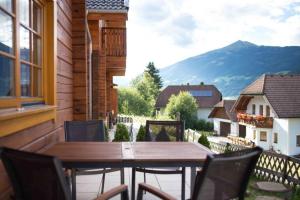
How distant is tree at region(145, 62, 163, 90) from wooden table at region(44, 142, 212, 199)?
50940 millimetres

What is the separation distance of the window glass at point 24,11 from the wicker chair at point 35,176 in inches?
48.1

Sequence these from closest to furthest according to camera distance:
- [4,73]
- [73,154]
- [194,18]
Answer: [4,73] < [73,154] < [194,18]

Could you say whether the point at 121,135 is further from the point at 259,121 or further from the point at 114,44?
the point at 259,121

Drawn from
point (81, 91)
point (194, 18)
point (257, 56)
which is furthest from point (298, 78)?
point (257, 56)

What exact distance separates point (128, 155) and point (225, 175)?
948mm

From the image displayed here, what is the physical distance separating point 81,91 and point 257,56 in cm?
15693

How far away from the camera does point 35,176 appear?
1.55 meters

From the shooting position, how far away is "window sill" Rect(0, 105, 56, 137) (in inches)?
73.1

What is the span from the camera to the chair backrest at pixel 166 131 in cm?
376

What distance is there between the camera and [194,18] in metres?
A: 144

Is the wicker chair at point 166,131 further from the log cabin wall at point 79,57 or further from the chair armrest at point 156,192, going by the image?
the chair armrest at point 156,192

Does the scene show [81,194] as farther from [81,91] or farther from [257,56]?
[257,56]

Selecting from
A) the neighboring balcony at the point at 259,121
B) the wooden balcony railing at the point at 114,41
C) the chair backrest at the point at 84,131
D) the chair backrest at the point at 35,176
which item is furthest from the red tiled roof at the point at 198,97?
the chair backrest at the point at 35,176

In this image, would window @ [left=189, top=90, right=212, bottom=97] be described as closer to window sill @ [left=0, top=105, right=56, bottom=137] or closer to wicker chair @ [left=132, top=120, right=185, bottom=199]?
wicker chair @ [left=132, top=120, right=185, bottom=199]
